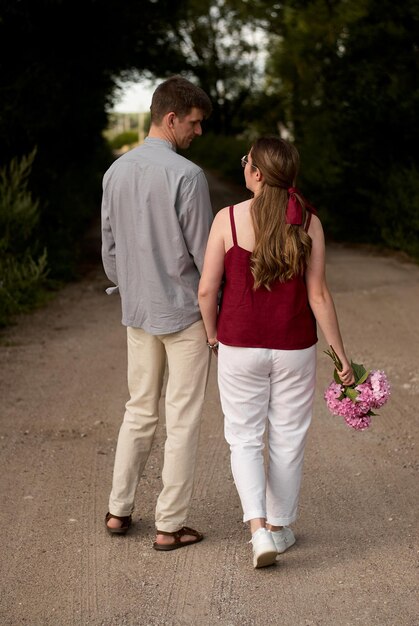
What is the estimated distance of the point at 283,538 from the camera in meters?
4.89

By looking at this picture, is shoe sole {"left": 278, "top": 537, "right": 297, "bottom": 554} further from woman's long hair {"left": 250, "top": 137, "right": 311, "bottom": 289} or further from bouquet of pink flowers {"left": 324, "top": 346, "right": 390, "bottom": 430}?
woman's long hair {"left": 250, "top": 137, "right": 311, "bottom": 289}

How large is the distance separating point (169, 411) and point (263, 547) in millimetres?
810

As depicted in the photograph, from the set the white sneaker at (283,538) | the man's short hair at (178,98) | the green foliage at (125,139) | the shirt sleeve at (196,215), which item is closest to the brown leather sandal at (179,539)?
the white sneaker at (283,538)

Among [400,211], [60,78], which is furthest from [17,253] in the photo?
[400,211]

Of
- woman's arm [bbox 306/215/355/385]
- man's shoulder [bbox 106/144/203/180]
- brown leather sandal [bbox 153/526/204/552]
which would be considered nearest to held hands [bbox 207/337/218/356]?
woman's arm [bbox 306/215/355/385]

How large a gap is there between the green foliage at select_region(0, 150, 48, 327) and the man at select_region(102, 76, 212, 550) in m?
7.42

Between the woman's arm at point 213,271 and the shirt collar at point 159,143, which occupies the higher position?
the shirt collar at point 159,143

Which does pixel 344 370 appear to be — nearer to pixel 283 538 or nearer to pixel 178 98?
pixel 283 538

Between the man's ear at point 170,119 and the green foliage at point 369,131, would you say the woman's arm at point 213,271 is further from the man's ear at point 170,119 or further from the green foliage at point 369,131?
the green foliage at point 369,131

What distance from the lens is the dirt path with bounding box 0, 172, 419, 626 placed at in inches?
168

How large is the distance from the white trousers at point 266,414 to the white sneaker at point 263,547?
0.10m

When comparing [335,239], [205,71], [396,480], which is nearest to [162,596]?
[396,480]

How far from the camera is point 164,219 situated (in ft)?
15.2

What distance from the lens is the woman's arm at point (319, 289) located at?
14.7 feet
